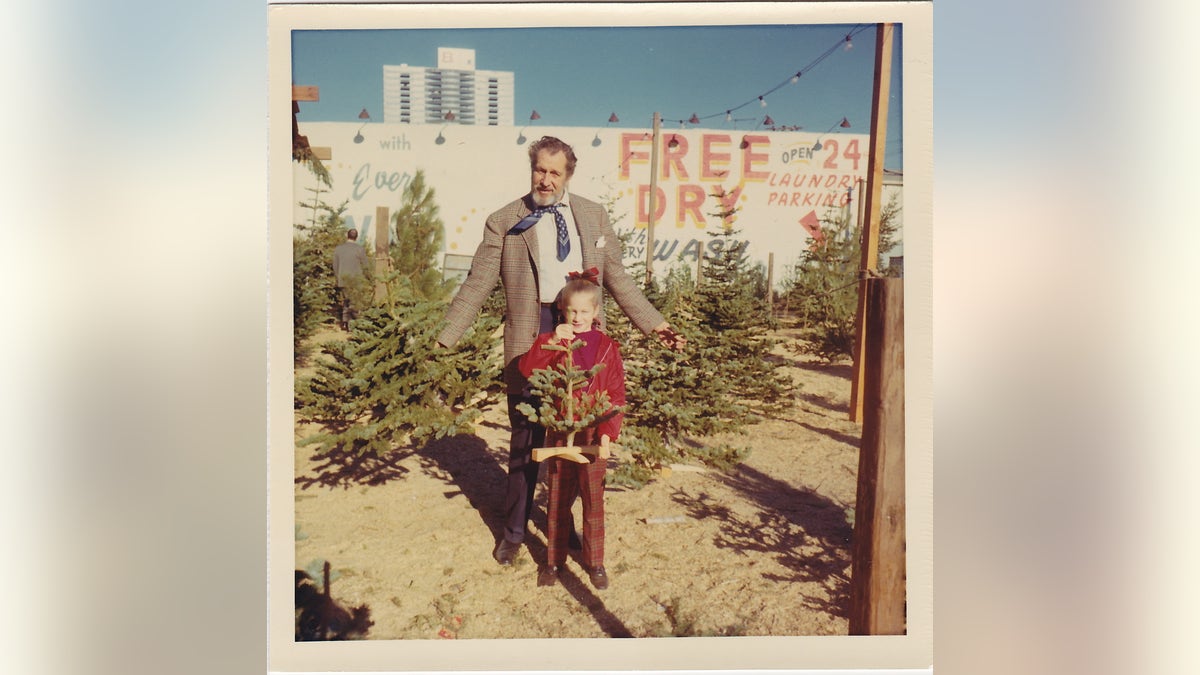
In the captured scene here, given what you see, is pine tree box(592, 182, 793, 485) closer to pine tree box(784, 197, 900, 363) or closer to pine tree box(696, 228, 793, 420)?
pine tree box(696, 228, 793, 420)

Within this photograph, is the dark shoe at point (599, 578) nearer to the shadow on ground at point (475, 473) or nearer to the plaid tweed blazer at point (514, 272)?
the shadow on ground at point (475, 473)

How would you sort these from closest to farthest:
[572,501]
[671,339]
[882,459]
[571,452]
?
[882,459]
[571,452]
[572,501]
[671,339]

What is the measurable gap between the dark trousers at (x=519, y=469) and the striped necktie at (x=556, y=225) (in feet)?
2.83

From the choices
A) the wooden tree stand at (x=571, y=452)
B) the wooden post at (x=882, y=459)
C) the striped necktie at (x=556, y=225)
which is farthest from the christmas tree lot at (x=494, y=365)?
the wooden post at (x=882, y=459)

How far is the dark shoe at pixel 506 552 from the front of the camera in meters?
4.51

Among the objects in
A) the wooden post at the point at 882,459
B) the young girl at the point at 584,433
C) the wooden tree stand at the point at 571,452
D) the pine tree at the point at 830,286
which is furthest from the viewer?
the pine tree at the point at 830,286

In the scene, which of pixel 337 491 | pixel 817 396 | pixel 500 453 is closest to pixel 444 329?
pixel 500 453

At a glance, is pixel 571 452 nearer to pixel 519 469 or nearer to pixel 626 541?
pixel 519 469

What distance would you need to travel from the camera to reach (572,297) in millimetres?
4453

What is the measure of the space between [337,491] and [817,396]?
2.75 meters

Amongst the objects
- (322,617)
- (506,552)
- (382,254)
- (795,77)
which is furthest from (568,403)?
(795,77)

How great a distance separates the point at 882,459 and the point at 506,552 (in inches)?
81.4

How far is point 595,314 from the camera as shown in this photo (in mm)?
4473

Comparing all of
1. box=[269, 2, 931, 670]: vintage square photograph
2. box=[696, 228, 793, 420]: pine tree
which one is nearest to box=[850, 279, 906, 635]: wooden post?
box=[269, 2, 931, 670]: vintage square photograph
